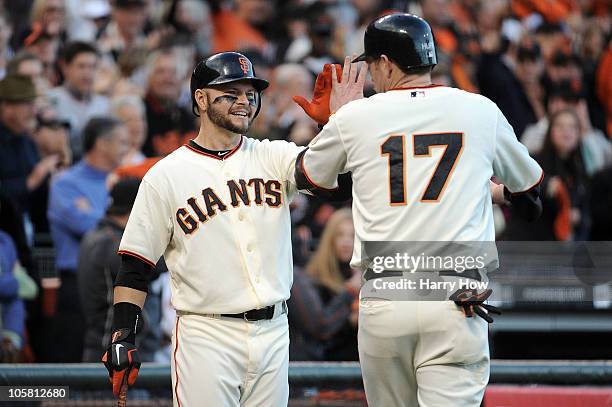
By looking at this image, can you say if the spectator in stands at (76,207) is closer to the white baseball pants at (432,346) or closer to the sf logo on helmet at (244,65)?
the sf logo on helmet at (244,65)

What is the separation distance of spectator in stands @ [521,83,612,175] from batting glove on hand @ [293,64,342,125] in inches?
185

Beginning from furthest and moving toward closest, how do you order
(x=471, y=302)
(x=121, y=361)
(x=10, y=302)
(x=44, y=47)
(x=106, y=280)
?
1. (x=44, y=47)
2. (x=10, y=302)
3. (x=106, y=280)
4. (x=121, y=361)
5. (x=471, y=302)

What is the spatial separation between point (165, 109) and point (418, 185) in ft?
17.4

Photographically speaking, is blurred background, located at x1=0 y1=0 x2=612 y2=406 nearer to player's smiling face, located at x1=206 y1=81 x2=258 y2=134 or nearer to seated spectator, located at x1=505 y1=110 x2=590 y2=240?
→ seated spectator, located at x1=505 y1=110 x2=590 y2=240

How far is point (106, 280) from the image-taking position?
6.74m

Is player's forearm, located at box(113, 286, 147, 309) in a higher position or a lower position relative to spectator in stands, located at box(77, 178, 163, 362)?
higher

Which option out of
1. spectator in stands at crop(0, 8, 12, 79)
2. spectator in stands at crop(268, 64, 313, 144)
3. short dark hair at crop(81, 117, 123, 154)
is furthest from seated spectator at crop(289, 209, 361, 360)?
spectator in stands at crop(0, 8, 12, 79)

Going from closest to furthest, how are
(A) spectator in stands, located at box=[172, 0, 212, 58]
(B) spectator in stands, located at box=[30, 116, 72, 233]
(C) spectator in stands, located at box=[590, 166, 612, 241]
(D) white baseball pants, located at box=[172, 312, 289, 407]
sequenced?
1. (D) white baseball pants, located at box=[172, 312, 289, 407]
2. (B) spectator in stands, located at box=[30, 116, 72, 233]
3. (C) spectator in stands, located at box=[590, 166, 612, 241]
4. (A) spectator in stands, located at box=[172, 0, 212, 58]

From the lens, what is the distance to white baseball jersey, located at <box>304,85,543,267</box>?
4.25 m

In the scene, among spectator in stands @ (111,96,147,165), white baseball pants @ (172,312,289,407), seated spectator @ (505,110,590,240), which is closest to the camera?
white baseball pants @ (172,312,289,407)

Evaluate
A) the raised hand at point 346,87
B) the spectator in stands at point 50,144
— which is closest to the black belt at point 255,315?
the raised hand at point 346,87

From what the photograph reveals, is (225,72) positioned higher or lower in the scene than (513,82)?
higher

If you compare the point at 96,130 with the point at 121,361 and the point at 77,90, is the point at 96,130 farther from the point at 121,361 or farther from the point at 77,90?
the point at 121,361

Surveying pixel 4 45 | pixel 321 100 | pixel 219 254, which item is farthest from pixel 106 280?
pixel 4 45
